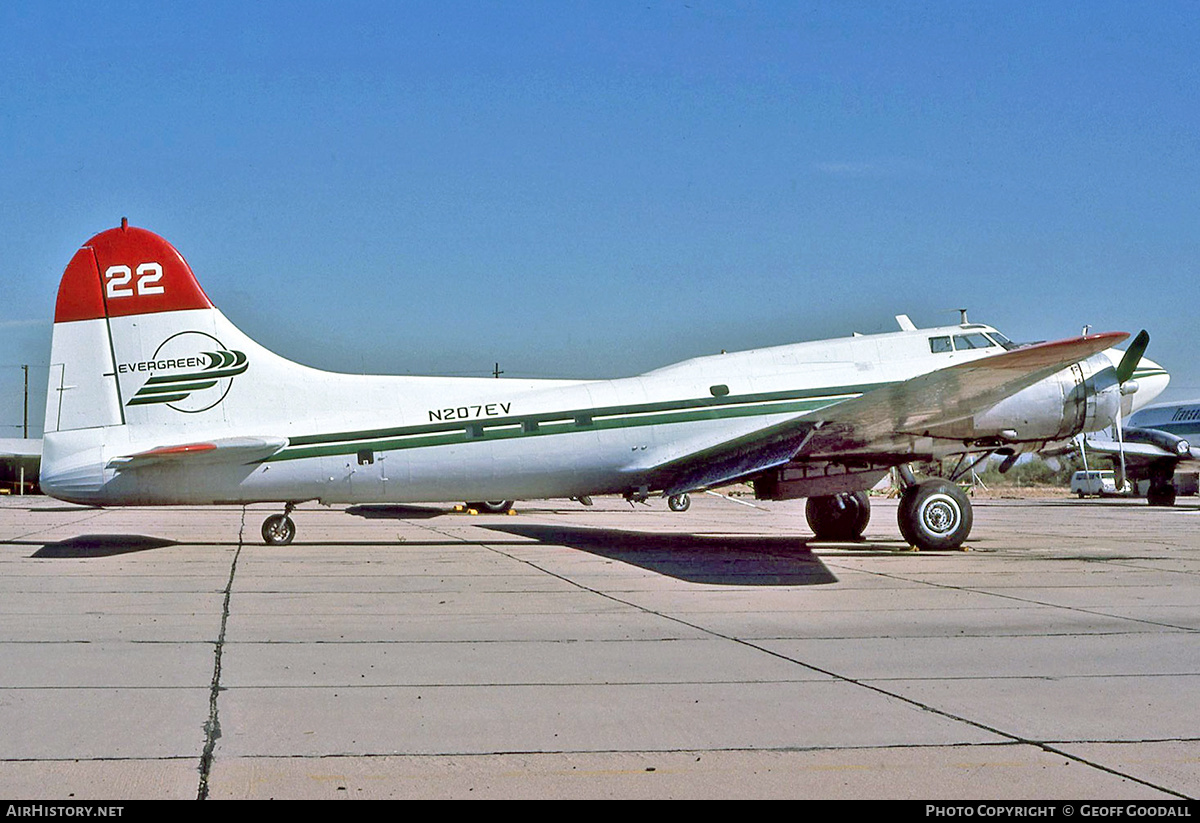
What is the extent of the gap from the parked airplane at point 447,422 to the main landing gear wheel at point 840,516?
5.92ft

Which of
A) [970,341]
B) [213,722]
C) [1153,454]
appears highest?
[970,341]

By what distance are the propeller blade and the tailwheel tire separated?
47.3 feet

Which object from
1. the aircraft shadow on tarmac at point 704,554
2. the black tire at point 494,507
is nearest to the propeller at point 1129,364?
the aircraft shadow on tarmac at point 704,554

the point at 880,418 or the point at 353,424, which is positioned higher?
the point at 353,424

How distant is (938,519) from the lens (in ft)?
58.6

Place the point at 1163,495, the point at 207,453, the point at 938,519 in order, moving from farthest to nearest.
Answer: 1. the point at 1163,495
2. the point at 938,519
3. the point at 207,453

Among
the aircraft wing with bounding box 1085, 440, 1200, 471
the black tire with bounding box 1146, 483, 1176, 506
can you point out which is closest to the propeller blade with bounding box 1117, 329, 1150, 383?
the aircraft wing with bounding box 1085, 440, 1200, 471

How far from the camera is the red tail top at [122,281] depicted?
16891mm

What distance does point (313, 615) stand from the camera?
10.6m

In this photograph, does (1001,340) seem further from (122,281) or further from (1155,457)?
(1155,457)

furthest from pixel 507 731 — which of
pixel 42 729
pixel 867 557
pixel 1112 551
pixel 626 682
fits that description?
pixel 1112 551

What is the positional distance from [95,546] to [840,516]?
520 inches

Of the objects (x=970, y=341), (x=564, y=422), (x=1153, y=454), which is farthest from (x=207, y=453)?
(x=1153, y=454)
